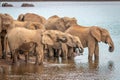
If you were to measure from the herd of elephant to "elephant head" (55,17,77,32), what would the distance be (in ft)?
1.34

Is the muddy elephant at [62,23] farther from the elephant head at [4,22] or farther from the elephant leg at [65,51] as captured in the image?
the elephant head at [4,22]

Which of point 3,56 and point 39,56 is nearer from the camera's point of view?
point 39,56

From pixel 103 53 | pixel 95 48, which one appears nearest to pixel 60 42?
pixel 95 48

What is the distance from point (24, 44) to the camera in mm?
20266

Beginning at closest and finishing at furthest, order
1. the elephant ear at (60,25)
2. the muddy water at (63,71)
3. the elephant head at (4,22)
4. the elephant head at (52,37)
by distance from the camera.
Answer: the muddy water at (63,71), the elephant head at (52,37), the elephant head at (4,22), the elephant ear at (60,25)

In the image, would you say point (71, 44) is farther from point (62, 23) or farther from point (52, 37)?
point (62, 23)

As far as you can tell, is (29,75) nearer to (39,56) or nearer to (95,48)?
(39,56)

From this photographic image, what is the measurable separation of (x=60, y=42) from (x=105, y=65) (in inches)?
87.6

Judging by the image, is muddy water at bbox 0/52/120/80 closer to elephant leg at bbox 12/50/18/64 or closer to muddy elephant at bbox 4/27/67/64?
elephant leg at bbox 12/50/18/64

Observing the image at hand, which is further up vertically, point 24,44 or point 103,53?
point 24,44

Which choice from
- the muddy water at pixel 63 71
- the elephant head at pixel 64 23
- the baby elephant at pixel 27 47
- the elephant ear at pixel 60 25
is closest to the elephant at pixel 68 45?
the muddy water at pixel 63 71

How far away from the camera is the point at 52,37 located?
21781mm

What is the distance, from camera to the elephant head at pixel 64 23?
87.7 feet

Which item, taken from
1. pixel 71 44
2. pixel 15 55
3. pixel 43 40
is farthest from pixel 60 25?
pixel 15 55
